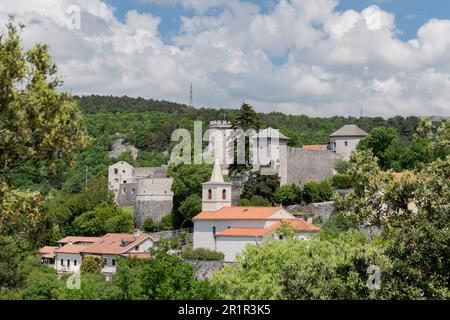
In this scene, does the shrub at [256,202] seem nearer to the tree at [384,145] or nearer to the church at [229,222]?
the church at [229,222]

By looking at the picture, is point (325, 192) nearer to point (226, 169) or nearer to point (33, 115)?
point (226, 169)

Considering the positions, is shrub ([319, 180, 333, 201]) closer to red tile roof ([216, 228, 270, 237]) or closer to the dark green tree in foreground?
red tile roof ([216, 228, 270, 237])

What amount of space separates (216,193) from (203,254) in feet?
23.5

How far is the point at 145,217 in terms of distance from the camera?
6844 cm

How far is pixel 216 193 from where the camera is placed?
55562 millimetres

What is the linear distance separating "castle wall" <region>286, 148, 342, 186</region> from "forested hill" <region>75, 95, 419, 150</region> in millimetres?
42512

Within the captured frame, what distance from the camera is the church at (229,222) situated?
49.1 meters

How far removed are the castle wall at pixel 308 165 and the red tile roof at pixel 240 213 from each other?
9814 mm

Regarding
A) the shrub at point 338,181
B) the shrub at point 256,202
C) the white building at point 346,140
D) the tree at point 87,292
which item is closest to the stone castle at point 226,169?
the white building at point 346,140

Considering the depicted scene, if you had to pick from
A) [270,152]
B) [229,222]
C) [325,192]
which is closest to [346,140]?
[270,152]

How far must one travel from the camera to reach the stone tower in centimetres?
5562

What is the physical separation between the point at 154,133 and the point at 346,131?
→ 187 ft
